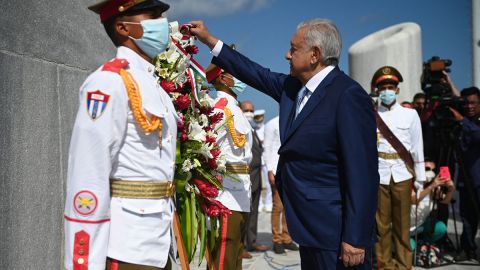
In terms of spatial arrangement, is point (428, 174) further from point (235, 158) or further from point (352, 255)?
point (352, 255)

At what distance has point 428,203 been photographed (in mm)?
7145

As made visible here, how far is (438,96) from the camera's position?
763 cm

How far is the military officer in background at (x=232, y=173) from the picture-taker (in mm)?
4391

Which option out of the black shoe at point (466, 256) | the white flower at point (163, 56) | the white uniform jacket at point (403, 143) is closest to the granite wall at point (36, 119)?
the white flower at point (163, 56)

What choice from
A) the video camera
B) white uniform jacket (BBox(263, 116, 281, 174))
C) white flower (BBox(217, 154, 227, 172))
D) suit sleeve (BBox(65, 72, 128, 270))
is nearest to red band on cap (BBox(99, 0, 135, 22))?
suit sleeve (BBox(65, 72, 128, 270))

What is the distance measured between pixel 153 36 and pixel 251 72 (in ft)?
4.36

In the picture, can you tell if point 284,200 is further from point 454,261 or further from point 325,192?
point 454,261

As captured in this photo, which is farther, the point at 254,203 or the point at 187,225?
the point at 254,203

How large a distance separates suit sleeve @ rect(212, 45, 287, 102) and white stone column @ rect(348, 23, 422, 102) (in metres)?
10.4

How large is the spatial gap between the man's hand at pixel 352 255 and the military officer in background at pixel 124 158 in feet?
3.32

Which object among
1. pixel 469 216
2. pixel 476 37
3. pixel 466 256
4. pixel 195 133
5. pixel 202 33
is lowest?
pixel 466 256

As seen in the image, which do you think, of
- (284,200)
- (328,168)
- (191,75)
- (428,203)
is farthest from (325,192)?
(428,203)

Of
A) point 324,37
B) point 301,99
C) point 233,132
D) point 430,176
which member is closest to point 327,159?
point 301,99

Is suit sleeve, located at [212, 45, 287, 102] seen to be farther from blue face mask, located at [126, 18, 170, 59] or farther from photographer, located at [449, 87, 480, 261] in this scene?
photographer, located at [449, 87, 480, 261]
